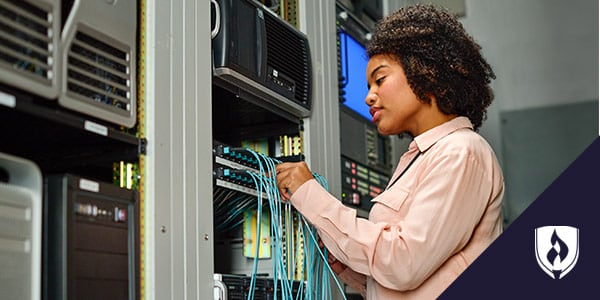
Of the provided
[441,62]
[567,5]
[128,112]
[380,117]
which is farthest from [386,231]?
[567,5]

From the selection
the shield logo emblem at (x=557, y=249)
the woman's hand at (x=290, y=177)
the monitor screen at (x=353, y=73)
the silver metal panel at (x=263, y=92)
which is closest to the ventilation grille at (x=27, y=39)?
the silver metal panel at (x=263, y=92)

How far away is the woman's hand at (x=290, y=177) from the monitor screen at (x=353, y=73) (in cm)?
76

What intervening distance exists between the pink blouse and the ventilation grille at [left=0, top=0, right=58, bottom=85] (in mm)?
799

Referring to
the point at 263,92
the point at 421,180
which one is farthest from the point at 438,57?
the point at 263,92

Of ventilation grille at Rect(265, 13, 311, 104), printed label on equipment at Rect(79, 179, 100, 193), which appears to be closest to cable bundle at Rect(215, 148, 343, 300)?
ventilation grille at Rect(265, 13, 311, 104)

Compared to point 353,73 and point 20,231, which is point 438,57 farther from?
point 20,231

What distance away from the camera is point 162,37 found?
1628mm

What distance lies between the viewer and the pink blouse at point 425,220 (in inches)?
67.6

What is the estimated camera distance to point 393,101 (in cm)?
197

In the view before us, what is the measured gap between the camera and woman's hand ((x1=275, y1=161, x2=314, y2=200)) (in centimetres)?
194

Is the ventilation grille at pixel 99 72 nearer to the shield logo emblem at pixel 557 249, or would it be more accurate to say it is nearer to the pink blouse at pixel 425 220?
the pink blouse at pixel 425 220

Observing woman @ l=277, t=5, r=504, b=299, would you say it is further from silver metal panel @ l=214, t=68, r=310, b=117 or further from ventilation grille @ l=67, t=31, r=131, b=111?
ventilation grille @ l=67, t=31, r=131, b=111

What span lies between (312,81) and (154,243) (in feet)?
3.18

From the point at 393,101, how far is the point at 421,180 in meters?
0.25
